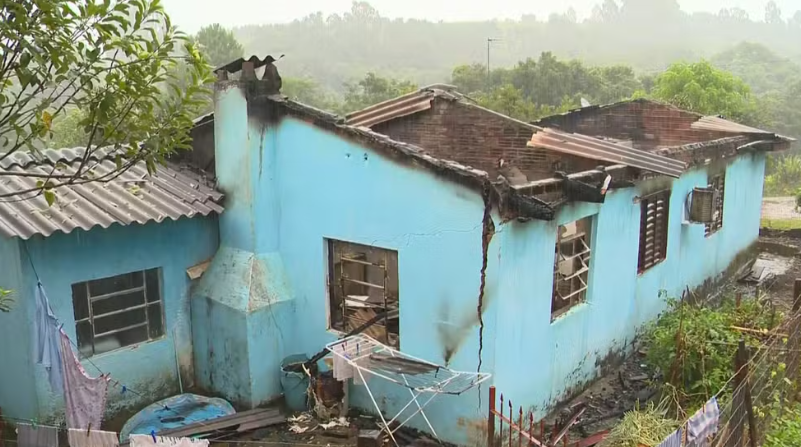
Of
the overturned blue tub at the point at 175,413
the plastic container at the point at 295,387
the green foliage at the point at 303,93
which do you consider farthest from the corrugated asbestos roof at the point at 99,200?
the green foliage at the point at 303,93

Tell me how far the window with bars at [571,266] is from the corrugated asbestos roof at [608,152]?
0.99 meters

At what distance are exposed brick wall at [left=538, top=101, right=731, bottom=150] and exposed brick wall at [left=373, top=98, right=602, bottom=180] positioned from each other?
15.7 ft

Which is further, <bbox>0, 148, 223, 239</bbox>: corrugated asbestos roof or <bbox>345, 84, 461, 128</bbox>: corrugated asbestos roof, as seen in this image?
<bbox>345, 84, 461, 128</bbox>: corrugated asbestos roof

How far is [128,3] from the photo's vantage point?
4102mm

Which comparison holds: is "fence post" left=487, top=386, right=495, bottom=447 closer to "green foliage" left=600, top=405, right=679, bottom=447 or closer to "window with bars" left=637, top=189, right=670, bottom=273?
"green foliage" left=600, top=405, right=679, bottom=447

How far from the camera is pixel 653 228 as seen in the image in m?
11.0

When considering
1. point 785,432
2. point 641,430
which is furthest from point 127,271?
point 785,432

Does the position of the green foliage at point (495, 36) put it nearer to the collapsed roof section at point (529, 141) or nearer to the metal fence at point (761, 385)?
the collapsed roof section at point (529, 141)

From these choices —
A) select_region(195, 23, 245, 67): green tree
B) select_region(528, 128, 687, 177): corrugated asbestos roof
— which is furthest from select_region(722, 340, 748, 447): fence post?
select_region(195, 23, 245, 67): green tree

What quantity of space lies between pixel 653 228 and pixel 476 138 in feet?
10.9

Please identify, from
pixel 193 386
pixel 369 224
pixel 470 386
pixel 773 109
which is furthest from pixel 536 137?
pixel 773 109

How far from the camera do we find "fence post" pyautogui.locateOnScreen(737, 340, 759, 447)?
6.11m

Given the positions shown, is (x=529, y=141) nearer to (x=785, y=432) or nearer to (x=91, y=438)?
(x=785, y=432)

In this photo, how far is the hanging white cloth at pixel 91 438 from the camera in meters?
6.23
